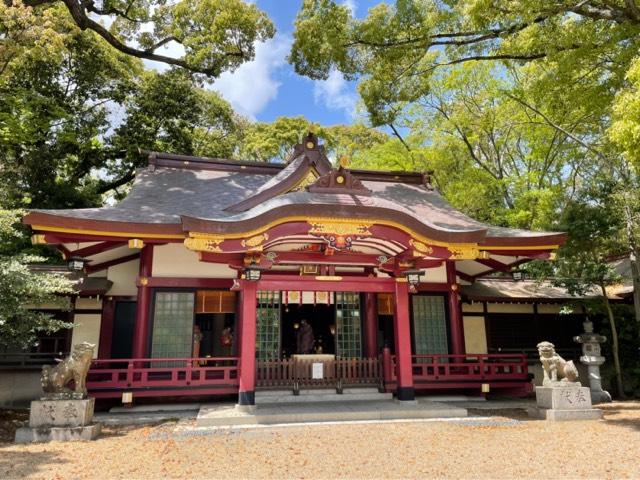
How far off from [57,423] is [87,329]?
470 centimetres

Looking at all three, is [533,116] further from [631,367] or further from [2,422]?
[2,422]

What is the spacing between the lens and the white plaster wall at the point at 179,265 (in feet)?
34.5

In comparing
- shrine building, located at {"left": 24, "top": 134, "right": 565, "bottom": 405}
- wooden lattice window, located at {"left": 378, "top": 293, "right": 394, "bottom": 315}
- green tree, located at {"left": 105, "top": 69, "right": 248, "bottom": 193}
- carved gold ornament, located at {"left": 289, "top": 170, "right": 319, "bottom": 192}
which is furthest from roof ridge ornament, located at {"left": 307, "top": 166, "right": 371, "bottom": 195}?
green tree, located at {"left": 105, "top": 69, "right": 248, "bottom": 193}

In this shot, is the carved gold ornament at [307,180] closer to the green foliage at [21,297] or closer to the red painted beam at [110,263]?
the red painted beam at [110,263]

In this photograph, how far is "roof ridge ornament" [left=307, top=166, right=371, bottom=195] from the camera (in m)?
9.67

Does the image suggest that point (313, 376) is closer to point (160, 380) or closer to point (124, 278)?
point (160, 380)

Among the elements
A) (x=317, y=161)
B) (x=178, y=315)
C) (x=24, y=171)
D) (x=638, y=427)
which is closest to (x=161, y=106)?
(x=24, y=171)

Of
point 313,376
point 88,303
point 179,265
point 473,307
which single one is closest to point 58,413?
point 179,265

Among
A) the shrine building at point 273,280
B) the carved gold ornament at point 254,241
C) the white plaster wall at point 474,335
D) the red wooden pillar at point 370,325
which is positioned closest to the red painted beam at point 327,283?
the shrine building at point 273,280

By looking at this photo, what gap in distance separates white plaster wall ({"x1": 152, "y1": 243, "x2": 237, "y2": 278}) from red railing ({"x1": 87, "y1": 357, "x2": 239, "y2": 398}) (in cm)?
212

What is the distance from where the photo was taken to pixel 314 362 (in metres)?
10.0

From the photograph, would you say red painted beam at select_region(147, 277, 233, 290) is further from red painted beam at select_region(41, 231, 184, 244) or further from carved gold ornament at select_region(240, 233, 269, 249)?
carved gold ornament at select_region(240, 233, 269, 249)

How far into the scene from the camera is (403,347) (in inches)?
380

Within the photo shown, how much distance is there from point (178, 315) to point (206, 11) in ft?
40.1
